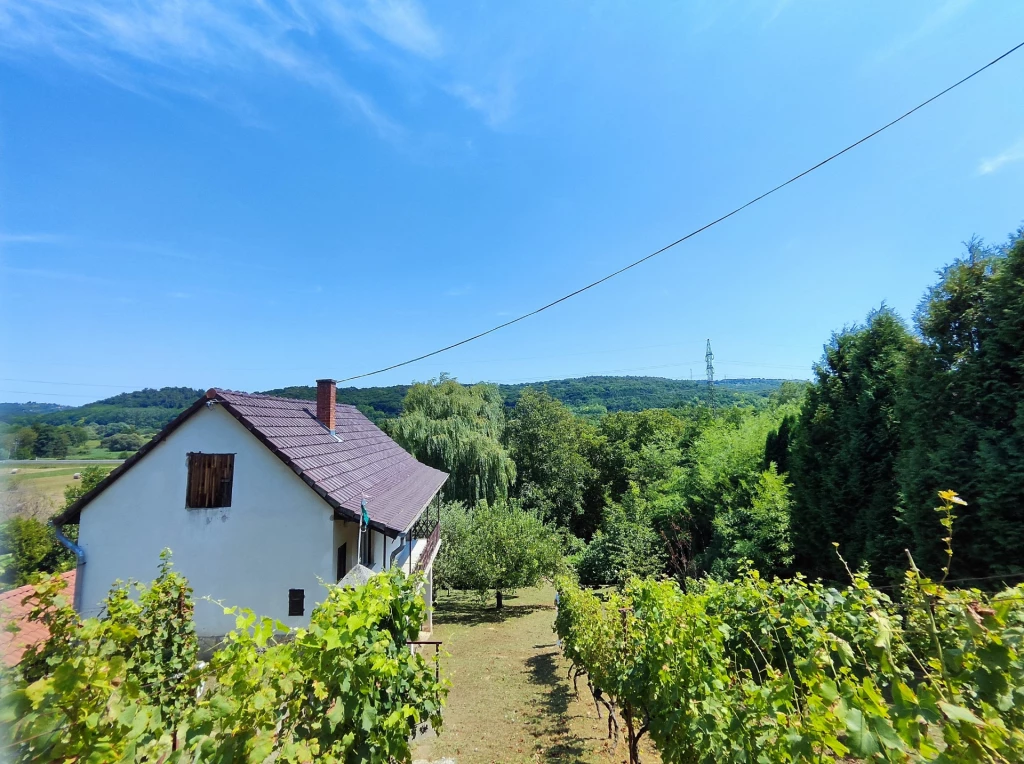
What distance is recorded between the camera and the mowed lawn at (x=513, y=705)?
260 inches

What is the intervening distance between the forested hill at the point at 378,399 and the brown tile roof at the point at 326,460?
0.89 metres

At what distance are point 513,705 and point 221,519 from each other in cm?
665

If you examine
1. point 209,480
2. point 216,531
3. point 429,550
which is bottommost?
point 429,550

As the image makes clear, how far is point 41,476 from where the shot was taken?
1.82 m

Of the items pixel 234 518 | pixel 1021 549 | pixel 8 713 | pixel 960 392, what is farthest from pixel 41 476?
pixel 960 392

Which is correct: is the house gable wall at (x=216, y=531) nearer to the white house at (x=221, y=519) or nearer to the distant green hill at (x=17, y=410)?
the white house at (x=221, y=519)

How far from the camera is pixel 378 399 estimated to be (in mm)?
36188

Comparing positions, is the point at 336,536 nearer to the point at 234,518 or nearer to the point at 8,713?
the point at 234,518

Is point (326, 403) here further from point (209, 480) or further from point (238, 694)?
point (238, 694)

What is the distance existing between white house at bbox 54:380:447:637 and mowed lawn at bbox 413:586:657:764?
330cm

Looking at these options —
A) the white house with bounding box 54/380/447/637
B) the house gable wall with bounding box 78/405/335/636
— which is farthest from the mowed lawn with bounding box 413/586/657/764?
the house gable wall with bounding box 78/405/335/636

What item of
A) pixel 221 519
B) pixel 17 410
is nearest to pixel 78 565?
pixel 221 519

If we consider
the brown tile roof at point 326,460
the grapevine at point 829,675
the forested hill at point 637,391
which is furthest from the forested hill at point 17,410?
the forested hill at point 637,391

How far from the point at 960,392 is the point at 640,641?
601cm
